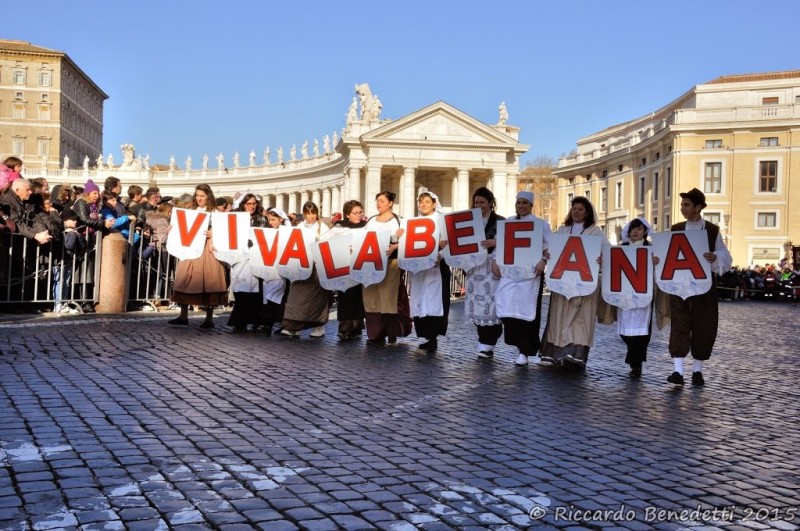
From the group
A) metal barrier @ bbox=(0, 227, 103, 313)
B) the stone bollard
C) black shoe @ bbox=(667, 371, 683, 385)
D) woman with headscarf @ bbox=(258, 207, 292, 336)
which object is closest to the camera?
black shoe @ bbox=(667, 371, 683, 385)

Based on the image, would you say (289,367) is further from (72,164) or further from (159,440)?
(72,164)

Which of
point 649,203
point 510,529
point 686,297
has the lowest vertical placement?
point 510,529

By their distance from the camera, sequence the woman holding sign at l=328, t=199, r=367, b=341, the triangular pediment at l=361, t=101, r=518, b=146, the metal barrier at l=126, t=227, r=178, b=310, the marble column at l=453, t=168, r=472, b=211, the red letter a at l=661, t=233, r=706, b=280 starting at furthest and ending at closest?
the marble column at l=453, t=168, r=472, b=211 → the triangular pediment at l=361, t=101, r=518, b=146 → the metal barrier at l=126, t=227, r=178, b=310 → the woman holding sign at l=328, t=199, r=367, b=341 → the red letter a at l=661, t=233, r=706, b=280

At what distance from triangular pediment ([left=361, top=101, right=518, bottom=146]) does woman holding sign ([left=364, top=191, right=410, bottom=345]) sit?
6353 cm

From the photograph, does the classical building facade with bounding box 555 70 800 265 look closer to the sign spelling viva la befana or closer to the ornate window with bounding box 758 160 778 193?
the ornate window with bounding box 758 160 778 193

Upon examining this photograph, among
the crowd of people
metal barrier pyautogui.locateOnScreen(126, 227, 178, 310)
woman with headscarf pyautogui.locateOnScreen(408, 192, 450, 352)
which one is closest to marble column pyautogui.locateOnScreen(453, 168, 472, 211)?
metal barrier pyautogui.locateOnScreen(126, 227, 178, 310)

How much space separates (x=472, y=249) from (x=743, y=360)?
395 centimetres

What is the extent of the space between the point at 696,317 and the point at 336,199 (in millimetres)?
73139

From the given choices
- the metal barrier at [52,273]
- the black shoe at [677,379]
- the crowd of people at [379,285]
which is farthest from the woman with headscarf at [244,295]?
the black shoe at [677,379]

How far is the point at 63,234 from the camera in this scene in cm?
1323

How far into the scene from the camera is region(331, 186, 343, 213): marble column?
263 feet

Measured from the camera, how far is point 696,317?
9.13 meters

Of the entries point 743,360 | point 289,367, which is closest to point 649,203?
point 743,360

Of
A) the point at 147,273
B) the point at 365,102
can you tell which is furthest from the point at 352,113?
the point at 147,273
